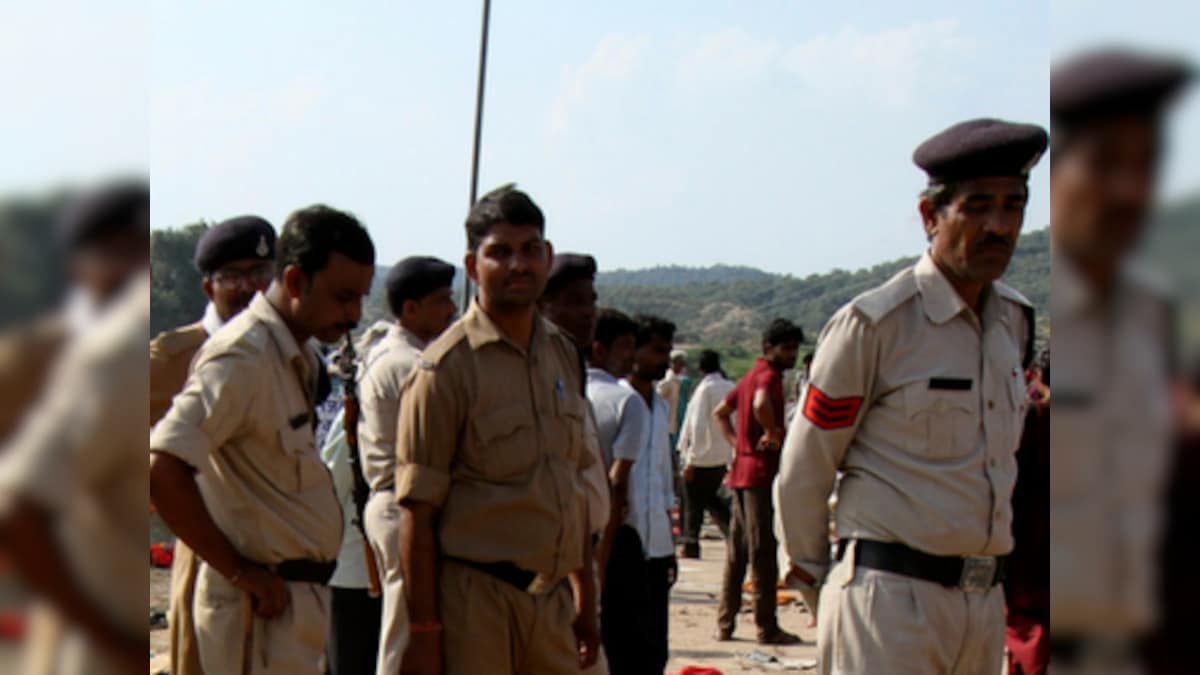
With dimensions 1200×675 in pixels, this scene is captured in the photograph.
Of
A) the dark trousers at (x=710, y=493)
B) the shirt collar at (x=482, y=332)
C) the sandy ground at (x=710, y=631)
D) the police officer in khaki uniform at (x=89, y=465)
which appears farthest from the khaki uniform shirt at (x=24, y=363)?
the dark trousers at (x=710, y=493)

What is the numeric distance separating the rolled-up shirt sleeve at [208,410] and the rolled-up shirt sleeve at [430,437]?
1.60 feet

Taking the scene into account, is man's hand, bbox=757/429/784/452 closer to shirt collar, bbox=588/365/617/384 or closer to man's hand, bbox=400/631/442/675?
shirt collar, bbox=588/365/617/384

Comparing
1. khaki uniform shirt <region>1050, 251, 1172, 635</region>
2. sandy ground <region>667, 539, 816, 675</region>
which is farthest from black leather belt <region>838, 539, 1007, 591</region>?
sandy ground <region>667, 539, 816, 675</region>

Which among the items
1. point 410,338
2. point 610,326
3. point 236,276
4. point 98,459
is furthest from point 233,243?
point 98,459

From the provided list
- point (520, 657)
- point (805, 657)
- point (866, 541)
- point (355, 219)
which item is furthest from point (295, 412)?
point (805, 657)

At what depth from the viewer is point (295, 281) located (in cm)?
403

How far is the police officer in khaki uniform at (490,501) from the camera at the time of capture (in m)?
3.98

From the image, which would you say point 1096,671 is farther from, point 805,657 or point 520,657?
point 805,657

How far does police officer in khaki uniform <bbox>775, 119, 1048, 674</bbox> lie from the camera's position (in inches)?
146

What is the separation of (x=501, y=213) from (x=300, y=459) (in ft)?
3.31

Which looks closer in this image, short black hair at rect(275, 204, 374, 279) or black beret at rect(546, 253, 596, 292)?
short black hair at rect(275, 204, 374, 279)

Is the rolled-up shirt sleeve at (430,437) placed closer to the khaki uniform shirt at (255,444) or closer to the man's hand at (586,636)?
the khaki uniform shirt at (255,444)

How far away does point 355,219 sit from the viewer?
421 cm

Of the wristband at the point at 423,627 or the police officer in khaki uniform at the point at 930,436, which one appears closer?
the police officer in khaki uniform at the point at 930,436
